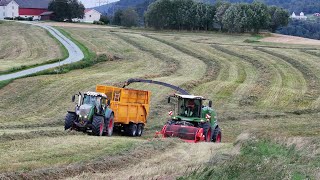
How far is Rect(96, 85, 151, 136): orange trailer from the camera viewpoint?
26469 millimetres

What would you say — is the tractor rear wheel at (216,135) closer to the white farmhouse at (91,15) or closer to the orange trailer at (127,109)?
the orange trailer at (127,109)

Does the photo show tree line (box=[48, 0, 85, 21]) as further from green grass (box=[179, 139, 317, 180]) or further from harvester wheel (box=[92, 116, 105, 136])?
green grass (box=[179, 139, 317, 180])

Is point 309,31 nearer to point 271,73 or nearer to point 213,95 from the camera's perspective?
point 271,73

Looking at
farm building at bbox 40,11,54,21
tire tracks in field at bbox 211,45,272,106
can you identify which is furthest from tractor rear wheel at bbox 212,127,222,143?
farm building at bbox 40,11,54,21

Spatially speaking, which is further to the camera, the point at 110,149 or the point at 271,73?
the point at 271,73

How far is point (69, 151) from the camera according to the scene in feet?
59.2

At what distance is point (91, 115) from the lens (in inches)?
944

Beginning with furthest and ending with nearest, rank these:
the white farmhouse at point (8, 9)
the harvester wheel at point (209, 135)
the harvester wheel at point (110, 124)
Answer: the white farmhouse at point (8, 9), the harvester wheel at point (110, 124), the harvester wheel at point (209, 135)

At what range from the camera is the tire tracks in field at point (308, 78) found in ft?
134

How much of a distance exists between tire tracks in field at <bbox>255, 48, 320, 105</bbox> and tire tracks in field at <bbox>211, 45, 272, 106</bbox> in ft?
9.65

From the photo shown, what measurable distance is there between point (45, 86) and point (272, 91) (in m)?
15.6

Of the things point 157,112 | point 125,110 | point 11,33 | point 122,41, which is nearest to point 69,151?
point 125,110

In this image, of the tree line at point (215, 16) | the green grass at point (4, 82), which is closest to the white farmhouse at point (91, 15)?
the tree line at point (215, 16)

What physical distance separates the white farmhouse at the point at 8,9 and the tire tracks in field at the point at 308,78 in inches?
4130
